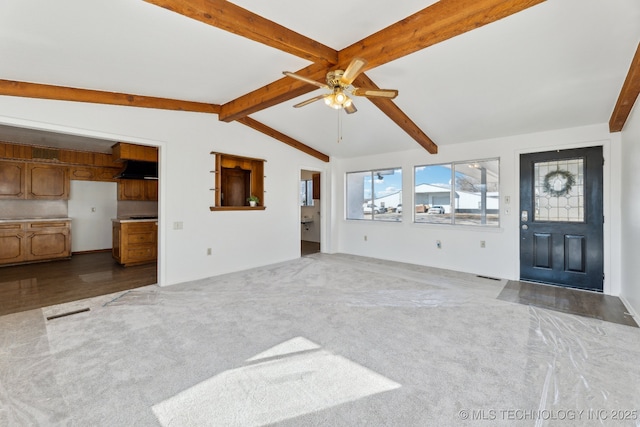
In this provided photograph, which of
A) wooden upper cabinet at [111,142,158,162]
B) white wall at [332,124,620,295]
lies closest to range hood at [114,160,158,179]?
wooden upper cabinet at [111,142,158,162]

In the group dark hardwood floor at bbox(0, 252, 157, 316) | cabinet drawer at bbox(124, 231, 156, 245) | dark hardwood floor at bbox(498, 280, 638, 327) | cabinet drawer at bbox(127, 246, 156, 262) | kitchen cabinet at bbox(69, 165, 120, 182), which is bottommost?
dark hardwood floor at bbox(498, 280, 638, 327)

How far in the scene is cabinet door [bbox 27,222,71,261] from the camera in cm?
565

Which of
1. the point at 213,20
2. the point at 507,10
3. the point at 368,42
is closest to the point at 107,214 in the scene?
the point at 213,20

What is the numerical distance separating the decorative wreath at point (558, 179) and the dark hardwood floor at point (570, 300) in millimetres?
1461

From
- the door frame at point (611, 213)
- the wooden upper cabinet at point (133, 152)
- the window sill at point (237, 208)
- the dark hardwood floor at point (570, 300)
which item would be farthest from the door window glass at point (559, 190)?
the wooden upper cabinet at point (133, 152)

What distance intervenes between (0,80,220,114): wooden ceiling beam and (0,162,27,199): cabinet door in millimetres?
3839

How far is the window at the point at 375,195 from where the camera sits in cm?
632

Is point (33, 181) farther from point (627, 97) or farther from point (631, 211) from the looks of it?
point (631, 211)

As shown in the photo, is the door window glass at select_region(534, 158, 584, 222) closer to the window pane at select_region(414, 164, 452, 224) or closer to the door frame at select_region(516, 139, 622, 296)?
the door frame at select_region(516, 139, 622, 296)

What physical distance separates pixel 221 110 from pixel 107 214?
191 inches

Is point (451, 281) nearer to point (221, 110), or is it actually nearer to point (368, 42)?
point (368, 42)

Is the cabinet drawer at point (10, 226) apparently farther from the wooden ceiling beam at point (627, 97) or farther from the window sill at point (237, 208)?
the wooden ceiling beam at point (627, 97)

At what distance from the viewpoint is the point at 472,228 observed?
5109 millimetres

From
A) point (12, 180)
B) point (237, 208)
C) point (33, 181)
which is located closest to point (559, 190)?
point (237, 208)
